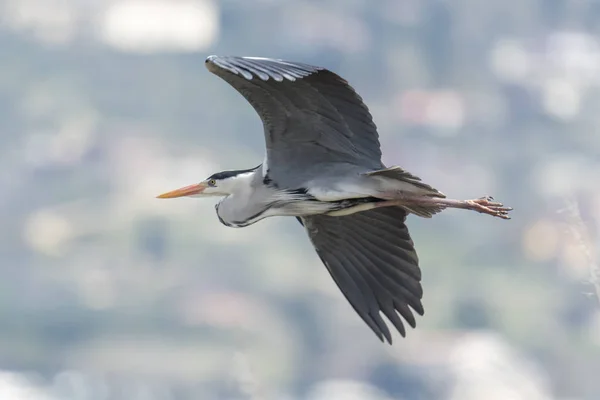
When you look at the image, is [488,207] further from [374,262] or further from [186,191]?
[186,191]

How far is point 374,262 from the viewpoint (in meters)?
7.13

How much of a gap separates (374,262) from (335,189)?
2.18 ft

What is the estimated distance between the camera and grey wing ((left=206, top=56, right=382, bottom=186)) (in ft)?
20.7

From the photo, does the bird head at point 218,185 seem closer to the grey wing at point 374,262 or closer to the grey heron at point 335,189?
the grey heron at point 335,189

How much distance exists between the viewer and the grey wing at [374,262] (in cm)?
705

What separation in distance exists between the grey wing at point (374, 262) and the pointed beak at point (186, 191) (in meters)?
0.63

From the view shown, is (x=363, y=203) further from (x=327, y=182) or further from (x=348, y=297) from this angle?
(x=348, y=297)

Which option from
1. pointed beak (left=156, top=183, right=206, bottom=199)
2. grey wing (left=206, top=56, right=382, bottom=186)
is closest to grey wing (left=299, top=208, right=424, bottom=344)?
grey wing (left=206, top=56, right=382, bottom=186)

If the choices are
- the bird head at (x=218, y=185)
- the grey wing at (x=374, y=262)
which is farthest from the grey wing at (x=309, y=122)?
the grey wing at (x=374, y=262)

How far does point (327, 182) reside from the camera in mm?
6691

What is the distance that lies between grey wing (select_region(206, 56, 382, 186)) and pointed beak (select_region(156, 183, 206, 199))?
63 centimetres

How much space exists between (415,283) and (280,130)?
3.95 ft

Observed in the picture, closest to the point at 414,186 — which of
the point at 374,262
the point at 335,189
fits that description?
the point at 335,189

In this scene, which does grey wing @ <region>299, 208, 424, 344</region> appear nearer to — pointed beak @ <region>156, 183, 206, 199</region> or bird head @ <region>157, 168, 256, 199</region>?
bird head @ <region>157, 168, 256, 199</region>
